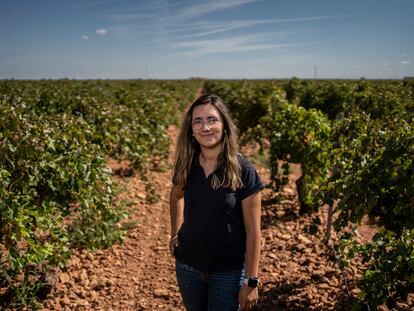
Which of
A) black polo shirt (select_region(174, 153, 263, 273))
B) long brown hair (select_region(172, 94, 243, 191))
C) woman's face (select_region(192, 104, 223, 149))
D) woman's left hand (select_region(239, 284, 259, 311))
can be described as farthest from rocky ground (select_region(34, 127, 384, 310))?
woman's face (select_region(192, 104, 223, 149))

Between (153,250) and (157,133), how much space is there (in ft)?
12.5

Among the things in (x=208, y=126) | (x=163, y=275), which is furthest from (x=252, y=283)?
(x=163, y=275)

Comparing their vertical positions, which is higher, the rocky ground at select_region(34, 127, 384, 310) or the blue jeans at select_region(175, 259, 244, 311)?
the blue jeans at select_region(175, 259, 244, 311)

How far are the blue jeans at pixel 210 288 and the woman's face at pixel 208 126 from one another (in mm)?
761

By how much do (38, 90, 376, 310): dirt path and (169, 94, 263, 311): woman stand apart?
5.46ft

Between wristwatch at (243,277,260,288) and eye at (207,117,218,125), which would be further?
eye at (207,117,218,125)

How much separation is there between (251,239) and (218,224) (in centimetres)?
20

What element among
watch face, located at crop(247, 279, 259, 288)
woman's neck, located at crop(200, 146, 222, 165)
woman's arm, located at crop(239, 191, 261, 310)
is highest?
woman's neck, located at crop(200, 146, 222, 165)

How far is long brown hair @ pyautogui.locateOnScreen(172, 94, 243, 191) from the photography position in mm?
2088

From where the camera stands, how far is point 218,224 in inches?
83.4

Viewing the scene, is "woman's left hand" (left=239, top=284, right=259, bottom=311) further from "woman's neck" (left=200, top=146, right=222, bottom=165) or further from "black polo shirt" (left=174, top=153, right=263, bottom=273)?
"woman's neck" (left=200, top=146, right=222, bottom=165)

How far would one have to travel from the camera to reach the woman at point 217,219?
2.10 metres

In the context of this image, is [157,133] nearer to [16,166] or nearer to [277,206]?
[277,206]

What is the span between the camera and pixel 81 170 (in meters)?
3.58
